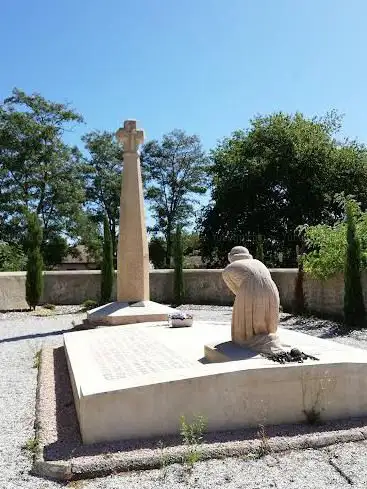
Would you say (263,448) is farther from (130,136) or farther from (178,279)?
(178,279)

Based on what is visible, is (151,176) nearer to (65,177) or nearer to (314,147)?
(65,177)

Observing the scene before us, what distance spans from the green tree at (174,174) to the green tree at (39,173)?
730 centimetres

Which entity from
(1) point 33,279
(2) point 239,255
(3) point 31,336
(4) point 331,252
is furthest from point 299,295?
(2) point 239,255

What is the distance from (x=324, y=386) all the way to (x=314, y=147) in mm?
24125

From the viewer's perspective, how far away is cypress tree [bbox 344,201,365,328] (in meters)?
12.5

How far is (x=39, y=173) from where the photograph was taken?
94.1 feet

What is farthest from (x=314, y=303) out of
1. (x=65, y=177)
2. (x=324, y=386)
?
(x=65, y=177)

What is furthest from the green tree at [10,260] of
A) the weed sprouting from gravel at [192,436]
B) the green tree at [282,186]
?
the weed sprouting from gravel at [192,436]

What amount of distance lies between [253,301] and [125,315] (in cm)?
566

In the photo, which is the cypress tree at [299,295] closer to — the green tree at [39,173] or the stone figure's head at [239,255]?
the stone figure's head at [239,255]

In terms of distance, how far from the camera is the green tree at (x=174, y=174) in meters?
36.2

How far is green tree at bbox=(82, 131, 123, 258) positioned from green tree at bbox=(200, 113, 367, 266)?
28.3ft

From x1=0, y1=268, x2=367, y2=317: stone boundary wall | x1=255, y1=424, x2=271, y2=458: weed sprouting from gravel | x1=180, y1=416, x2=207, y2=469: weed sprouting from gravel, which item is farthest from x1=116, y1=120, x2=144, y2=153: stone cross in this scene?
x1=255, y1=424, x2=271, y2=458: weed sprouting from gravel

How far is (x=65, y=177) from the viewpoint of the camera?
29516 mm
